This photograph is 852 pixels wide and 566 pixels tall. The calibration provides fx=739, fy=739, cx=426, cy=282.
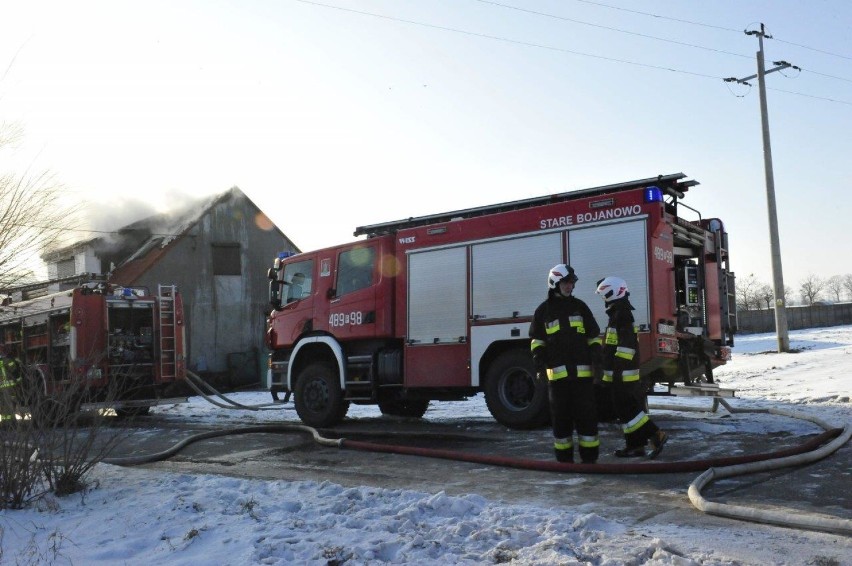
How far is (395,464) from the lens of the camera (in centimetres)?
712

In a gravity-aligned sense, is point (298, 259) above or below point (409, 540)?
above

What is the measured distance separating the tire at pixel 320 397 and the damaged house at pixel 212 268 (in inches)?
601

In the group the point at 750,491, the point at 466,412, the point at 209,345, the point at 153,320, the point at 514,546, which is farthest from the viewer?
the point at 209,345

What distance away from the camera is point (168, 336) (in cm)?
1538

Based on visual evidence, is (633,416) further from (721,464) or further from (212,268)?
(212,268)

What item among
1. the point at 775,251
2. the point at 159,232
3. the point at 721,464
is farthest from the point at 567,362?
the point at 159,232

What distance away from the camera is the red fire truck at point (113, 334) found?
14.2m

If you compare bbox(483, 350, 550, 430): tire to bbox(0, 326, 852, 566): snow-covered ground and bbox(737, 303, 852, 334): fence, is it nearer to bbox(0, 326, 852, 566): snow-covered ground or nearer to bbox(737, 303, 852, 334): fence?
bbox(0, 326, 852, 566): snow-covered ground

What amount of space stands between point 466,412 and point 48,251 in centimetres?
708

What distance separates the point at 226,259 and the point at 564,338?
2261cm

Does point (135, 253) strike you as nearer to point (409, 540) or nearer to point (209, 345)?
point (209, 345)

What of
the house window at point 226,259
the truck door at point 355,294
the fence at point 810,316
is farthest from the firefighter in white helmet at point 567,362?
the fence at point 810,316

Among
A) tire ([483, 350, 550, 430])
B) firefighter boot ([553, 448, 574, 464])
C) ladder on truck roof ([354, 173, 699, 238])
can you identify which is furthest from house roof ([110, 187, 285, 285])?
firefighter boot ([553, 448, 574, 464])

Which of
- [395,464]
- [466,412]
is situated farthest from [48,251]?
[466,412]
